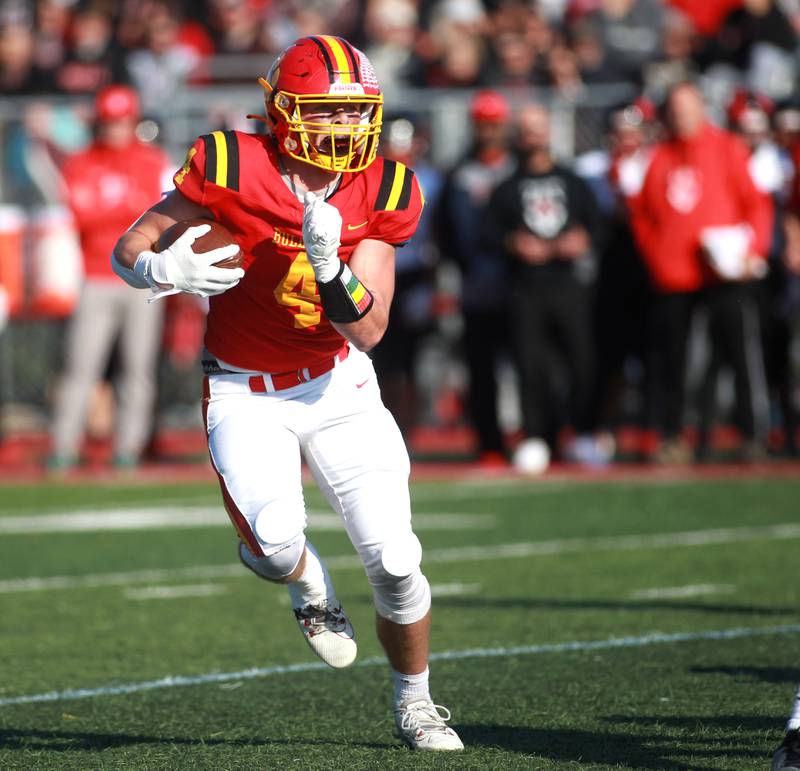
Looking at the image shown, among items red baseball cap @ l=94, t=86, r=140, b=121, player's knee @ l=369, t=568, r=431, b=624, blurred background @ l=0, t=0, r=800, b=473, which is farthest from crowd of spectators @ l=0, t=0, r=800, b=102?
player's knee @ l=369, t=568, r=431, b=624

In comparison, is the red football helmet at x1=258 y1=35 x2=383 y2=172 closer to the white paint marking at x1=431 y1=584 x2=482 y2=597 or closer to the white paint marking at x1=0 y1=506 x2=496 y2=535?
the white paint marking at x1=431 y1=584 x2=482 y2=597

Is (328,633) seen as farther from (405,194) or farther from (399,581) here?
(405,194)

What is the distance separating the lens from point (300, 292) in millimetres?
4414

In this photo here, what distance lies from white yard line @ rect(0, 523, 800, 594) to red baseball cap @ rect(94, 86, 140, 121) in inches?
152

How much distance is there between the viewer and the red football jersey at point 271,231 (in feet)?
14.5

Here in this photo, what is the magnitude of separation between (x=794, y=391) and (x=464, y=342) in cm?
214

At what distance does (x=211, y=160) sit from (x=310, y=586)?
1.12 metres

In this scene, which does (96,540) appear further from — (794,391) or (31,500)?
(794,391)

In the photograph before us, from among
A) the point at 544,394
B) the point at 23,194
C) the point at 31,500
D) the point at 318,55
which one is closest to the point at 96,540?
the point at 31,500

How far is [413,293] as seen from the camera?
11492mm

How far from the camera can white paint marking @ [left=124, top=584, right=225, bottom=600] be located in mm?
6891

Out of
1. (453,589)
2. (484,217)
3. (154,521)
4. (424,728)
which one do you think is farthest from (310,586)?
(484,217)

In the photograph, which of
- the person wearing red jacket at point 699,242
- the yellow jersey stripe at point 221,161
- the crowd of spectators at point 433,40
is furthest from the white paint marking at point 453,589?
the crowd of spectators at point 433,40

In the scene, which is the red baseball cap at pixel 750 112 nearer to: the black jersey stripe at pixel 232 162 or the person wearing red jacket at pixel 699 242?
the person wearing red jacket at pixel 699 242
